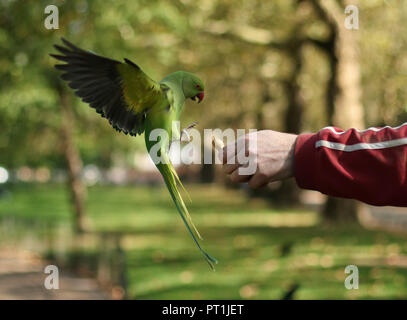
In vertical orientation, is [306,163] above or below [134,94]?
below

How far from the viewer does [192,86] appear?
1.90m

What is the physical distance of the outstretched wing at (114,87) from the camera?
196 centimetres

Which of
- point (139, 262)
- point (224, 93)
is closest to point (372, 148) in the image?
point (139, 262)

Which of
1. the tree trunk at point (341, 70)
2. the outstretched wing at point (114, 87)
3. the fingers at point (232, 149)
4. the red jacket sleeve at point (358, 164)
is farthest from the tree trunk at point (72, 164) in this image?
the red jacket sleeve at point (358, 164)

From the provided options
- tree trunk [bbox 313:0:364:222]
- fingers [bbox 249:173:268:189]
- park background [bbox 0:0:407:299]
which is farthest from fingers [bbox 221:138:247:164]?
tree trunk [bbox 313:0:364:222]

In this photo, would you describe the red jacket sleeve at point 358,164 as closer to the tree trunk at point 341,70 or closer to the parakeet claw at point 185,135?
the parakeet claw at point 185,135

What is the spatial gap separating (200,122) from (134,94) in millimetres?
10247

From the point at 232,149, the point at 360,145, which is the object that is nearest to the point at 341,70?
the point at 360,145

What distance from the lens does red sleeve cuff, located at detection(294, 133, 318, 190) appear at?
6.99 feet

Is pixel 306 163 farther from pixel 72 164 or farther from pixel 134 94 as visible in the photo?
pixel 72 164

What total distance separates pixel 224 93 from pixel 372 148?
1085 inches

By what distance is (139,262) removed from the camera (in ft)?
39.9

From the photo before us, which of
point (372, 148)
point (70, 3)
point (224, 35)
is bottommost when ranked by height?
point (372, 148)
